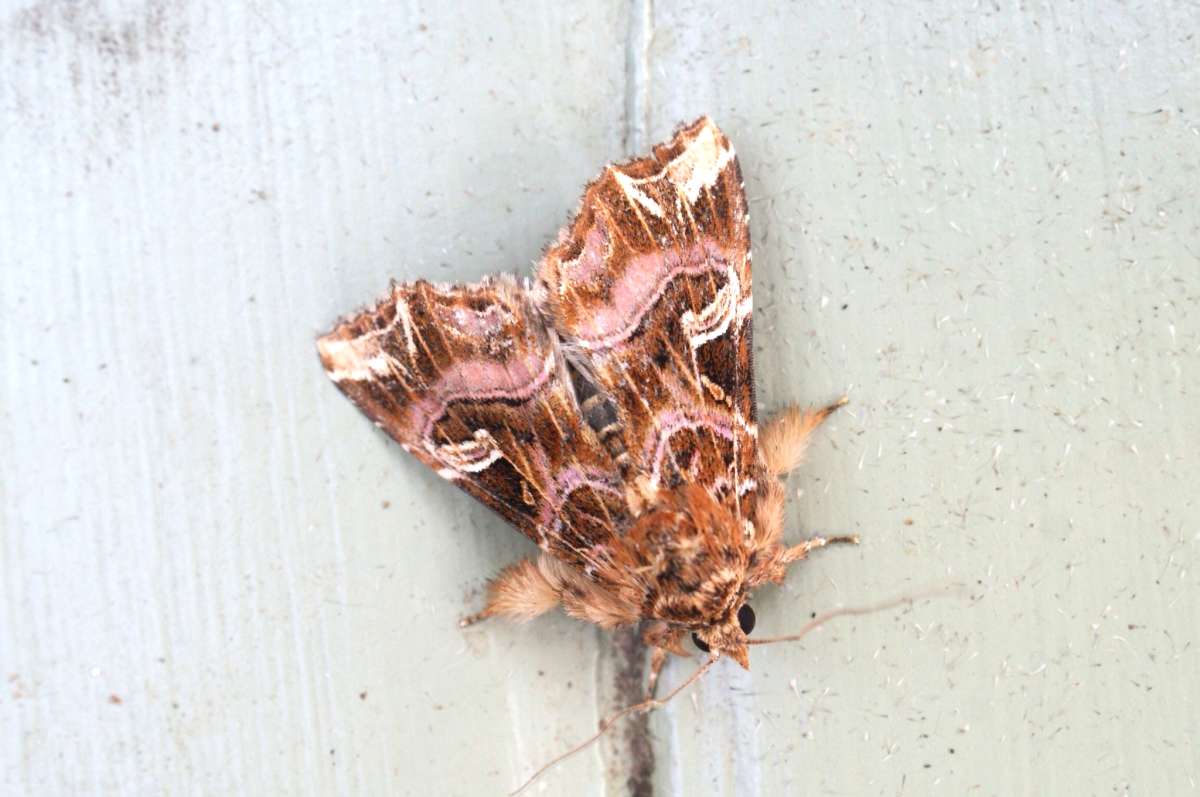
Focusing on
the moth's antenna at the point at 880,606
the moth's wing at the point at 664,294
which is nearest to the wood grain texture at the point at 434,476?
the moth's antenna at the point at 880,606

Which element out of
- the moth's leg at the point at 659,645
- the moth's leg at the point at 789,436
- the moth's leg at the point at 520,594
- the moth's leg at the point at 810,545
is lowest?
the moth's leg at the point at 659,645

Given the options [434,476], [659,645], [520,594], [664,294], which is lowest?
[659,645]

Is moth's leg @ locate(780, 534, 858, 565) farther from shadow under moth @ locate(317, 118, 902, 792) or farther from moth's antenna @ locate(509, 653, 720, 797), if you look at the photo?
moth's antenna @ locate(509, 653, 720, 797)

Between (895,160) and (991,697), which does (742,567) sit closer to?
(991,697)

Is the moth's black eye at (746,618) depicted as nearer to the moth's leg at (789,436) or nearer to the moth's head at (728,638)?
the moth's head at (728,638)

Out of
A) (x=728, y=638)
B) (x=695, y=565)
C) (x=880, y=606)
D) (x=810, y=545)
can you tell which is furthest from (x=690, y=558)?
(x=880, y=606)

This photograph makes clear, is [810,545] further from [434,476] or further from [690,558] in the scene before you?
[434,476]

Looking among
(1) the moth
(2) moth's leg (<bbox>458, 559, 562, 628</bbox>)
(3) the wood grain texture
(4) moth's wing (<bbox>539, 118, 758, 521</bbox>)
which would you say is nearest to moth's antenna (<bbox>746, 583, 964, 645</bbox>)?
(3) the wood grain texture
